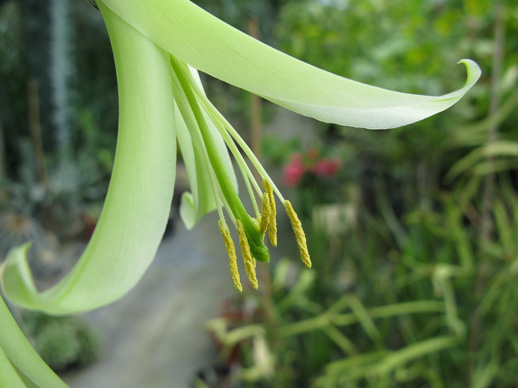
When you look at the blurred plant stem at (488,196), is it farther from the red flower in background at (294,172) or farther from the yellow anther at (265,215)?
the red flower in background at (294,172)

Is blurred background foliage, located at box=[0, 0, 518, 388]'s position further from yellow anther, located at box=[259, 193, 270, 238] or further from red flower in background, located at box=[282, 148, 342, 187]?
yellow anther, located at box=[259, 193, 270, 238]

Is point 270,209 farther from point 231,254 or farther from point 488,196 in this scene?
point 488,196

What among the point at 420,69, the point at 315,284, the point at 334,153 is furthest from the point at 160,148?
the point at 334,153

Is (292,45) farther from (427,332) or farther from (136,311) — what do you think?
(427,332)

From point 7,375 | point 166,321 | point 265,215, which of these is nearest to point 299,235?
point 265,215

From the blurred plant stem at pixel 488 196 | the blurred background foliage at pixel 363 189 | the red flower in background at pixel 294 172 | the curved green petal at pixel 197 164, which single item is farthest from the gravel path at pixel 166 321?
the curved green petal at pixel 197 164

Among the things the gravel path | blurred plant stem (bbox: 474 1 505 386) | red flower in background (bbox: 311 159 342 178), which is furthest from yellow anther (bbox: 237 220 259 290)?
red flower in background (bbox: 311 159 342 178)
